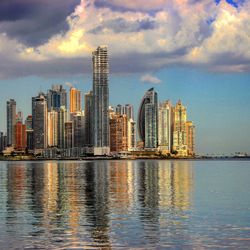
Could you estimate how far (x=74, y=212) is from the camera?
2188 inches

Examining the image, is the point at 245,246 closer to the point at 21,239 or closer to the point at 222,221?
the point at 222,221

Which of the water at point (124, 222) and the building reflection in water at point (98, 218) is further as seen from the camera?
the building reflection in water at point (98, 218)

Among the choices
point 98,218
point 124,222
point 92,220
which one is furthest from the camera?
point 98,218

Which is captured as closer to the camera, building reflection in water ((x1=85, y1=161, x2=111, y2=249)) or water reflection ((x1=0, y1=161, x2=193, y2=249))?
water reflection ((x1=0, y1=161, x2=193, y2=249))

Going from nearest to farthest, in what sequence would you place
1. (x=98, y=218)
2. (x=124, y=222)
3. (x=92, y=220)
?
(x=124, y=222) < (x=92, y=220) < (x=98, y=218)

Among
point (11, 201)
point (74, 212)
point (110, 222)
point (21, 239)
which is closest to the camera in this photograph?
point (21, 239)

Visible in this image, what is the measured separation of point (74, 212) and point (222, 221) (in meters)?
15.3

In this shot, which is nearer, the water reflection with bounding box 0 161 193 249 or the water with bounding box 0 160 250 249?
the water with bounding box 0 160 250 249

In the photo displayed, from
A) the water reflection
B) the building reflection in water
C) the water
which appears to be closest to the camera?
the water

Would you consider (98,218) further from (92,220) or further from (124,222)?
(124,222)

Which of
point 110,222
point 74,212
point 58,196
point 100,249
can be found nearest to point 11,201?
point 58,196

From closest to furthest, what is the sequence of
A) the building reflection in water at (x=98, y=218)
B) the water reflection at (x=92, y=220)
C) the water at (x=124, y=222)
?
the water at (x=124, y=222) → the water reflection at (x=92, y=220) → the building reflection in water at (x=98, y=218)

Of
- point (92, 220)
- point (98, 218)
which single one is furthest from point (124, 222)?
point (98, 218)

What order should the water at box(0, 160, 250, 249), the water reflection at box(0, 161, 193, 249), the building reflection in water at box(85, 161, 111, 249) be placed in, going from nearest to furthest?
1. the water at box(0, 160, 250, 249)
2. the water reflection at box(0, 161, 193, 249)
3. the building reflection in water at box(85, 161, 111, 249)
